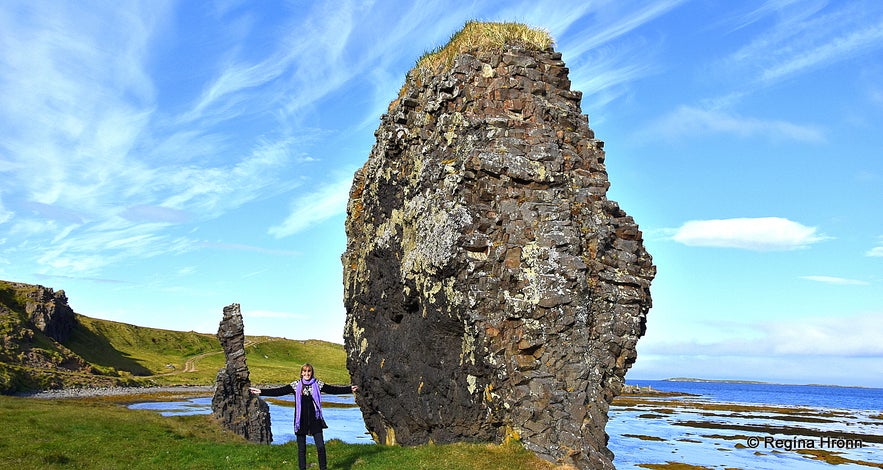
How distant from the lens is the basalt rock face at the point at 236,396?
4456cm

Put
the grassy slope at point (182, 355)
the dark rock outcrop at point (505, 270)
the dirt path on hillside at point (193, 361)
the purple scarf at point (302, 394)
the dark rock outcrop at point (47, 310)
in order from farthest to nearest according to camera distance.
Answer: the dirt path on hillside at point (193, 361) < the grassy slope at point (182, 355) < the dark rock outcrop at point (47, 310) < the dark rock outcrop at point (505, 270) < the purple scarf at point (302, 394)

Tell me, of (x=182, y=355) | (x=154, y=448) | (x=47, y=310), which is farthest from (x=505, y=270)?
(x=182, y=355)

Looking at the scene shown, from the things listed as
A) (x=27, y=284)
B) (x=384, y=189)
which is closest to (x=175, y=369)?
(x=27, y=284)

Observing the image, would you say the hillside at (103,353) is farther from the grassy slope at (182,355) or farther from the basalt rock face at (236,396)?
the basalt rock face at (236,396)

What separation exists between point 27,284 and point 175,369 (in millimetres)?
37307

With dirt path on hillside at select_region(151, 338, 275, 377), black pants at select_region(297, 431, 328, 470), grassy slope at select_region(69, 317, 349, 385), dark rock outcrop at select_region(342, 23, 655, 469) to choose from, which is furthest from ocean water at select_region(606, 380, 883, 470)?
dirt path on hillside at select_region(151, 338, 275, 377)

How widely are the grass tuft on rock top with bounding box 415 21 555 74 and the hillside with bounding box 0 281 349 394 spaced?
7713cm

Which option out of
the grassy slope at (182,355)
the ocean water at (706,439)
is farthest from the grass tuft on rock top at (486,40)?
the grassy slope at (182,355)

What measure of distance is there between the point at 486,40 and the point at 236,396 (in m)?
32.9

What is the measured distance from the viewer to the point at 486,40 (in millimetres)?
25859

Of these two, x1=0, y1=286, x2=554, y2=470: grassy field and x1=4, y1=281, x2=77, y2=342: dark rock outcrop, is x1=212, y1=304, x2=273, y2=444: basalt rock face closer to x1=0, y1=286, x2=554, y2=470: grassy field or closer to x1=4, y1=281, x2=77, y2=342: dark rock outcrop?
x1=0, y1=286, x2=554, y2=470: grassy field

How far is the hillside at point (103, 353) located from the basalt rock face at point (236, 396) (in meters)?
48.8

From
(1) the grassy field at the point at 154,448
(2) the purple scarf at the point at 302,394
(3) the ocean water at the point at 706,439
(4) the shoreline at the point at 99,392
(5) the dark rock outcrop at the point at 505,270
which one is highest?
(5) the dark rock outcrop at the point at 505,270

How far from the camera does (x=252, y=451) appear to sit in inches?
927
